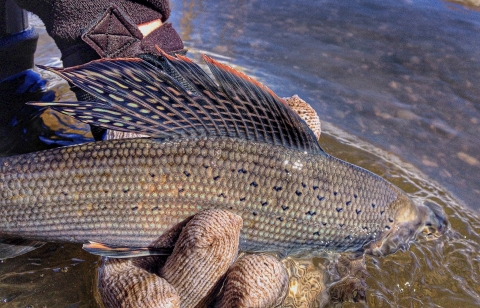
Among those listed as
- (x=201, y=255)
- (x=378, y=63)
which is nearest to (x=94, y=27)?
(x=201, y=255)

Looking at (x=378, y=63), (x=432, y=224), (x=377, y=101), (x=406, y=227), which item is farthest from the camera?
(x=378, y=63)

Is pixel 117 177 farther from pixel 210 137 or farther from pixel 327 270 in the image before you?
pixel 327 270

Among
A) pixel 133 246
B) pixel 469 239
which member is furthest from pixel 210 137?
pixel 469 239

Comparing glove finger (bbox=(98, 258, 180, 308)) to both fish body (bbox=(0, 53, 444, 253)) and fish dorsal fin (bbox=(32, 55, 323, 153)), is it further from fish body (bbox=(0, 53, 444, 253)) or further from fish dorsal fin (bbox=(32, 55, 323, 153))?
fish dorsal fin (bbox=(32, 55, 323, 153))

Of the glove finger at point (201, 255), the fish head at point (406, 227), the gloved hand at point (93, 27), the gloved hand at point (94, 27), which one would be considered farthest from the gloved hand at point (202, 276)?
the gloved hand at point (93, 27)

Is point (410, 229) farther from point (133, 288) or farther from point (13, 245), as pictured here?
point (13, 245)

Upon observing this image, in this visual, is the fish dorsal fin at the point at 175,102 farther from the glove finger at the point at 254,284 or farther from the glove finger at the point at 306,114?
the glove finger at the point at 306,114
